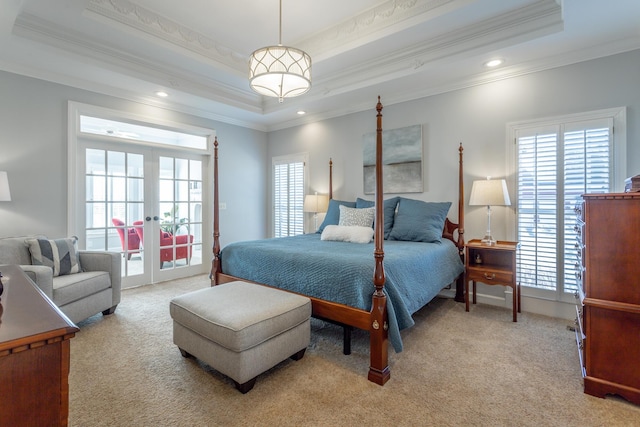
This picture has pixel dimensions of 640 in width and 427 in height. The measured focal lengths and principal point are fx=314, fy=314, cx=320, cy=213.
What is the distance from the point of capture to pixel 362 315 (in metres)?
2.05

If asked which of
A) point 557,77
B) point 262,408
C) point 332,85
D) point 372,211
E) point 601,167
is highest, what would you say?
point 332,85

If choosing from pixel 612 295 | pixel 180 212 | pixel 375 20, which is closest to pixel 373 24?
pixel 375 20

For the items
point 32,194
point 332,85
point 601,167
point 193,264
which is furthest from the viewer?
point 193,264

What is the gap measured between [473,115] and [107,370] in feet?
13.5

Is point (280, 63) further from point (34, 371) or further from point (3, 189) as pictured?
point (3, 189)

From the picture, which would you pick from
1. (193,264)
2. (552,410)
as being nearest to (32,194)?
(193,264)

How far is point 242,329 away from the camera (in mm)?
1797

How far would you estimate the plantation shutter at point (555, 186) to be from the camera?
2.88m

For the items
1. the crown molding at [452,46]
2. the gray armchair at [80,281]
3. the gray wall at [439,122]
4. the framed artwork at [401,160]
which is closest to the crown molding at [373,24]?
the crown molding at [452,46]

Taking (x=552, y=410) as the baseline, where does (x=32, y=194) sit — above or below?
above

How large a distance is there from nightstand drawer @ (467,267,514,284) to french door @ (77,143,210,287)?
3.83 meters

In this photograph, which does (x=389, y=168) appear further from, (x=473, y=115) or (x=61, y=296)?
(x=61, y=296)

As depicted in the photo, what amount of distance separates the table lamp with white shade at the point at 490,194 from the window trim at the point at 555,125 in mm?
239

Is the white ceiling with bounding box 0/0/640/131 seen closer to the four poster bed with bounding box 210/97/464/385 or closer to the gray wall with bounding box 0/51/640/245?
the gray wall with bounding box 0/51/640/245
